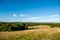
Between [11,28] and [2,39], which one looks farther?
[11,28]

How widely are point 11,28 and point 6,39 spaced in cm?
378

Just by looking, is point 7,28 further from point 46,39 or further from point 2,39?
point 46,39

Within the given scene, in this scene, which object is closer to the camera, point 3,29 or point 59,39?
point 59,39

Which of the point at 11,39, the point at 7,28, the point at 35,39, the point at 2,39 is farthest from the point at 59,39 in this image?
the point at 7,28

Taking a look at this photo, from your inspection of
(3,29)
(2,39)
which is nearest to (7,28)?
(3,29)

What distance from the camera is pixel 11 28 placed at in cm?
888

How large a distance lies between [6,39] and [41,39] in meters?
1.53

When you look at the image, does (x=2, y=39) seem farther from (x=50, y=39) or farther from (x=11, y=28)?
(x=11, y=28)

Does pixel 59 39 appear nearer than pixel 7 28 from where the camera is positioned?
Yes

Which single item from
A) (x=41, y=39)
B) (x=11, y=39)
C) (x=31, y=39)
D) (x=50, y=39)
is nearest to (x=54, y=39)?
(x=50, y=39)

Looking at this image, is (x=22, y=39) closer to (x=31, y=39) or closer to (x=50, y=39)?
(x=31, y=39)

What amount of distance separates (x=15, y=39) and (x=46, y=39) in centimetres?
136

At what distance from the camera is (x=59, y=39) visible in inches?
205

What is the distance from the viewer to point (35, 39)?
16.9 ft
